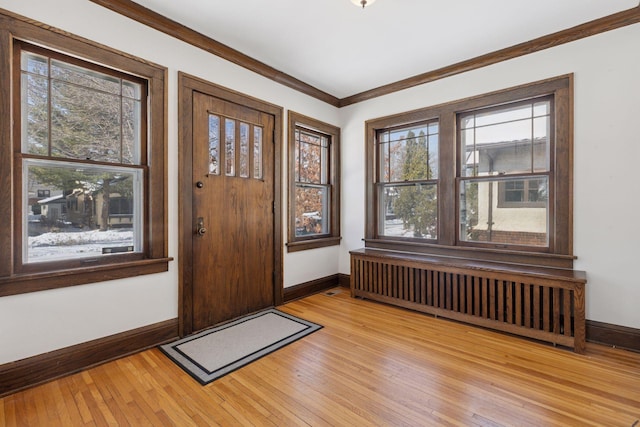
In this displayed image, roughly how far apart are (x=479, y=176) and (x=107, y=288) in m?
3.73

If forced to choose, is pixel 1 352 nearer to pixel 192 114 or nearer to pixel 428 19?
pixel 192 114

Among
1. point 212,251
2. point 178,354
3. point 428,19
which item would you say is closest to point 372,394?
point 178,354

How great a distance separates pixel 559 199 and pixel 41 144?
4.29m

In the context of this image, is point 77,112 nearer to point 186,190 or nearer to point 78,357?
point 186,190

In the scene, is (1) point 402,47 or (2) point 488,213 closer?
(1) point 402,47

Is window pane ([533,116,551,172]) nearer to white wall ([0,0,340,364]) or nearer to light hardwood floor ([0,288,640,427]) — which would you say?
light hardwood floor ([0,288,640,427])

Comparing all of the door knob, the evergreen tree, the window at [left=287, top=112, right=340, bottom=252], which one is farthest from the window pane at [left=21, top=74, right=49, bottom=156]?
the evergreen tree

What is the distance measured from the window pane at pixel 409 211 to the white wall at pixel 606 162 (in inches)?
54.6

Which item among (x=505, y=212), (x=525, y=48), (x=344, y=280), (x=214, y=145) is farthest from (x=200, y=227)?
(x=525, y=48)

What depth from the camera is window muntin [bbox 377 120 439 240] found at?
3.75 m

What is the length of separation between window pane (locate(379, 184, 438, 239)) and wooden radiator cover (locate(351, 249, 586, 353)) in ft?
1.26

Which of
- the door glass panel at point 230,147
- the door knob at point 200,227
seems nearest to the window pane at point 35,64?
the door glass panel at point 230,147

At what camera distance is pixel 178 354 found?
2436 mm

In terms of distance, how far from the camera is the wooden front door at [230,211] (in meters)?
2.90
